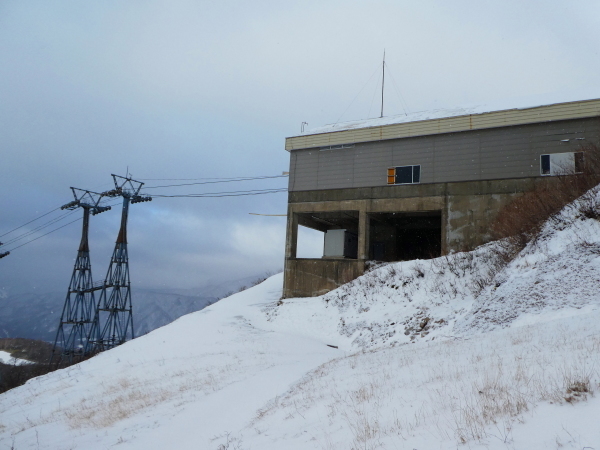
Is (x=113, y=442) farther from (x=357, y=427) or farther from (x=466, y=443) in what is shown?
(x=466, y=443)

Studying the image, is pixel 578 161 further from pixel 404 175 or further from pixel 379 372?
pixel 379 372

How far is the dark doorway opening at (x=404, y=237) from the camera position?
28094 mm

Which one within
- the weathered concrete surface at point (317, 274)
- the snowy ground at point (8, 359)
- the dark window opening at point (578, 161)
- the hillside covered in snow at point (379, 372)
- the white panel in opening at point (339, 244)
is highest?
the dark window opening at point (578, 161)

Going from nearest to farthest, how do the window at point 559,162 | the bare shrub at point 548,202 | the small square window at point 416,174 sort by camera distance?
the bare shrub at point 548,202 → the window at point 559,162 → the small square window at point 416,174

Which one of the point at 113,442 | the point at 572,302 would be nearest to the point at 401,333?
the point at 572,302

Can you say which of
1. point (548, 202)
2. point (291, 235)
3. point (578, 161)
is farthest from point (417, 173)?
point (548, 202)

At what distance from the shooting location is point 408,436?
16.3 feet

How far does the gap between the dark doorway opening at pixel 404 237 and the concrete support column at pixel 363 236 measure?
234cm

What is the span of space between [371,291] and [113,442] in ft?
44.7

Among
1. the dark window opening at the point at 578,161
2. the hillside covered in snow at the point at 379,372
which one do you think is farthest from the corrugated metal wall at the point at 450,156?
the hillside covered in snow at the point at 379,372

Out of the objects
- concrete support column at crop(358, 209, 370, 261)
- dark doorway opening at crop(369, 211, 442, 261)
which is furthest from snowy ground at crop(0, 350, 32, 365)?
concrete support column at crop(358, 209, 370, 261)

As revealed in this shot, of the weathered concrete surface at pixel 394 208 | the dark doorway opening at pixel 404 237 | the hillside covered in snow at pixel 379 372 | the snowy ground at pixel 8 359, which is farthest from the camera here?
the snowy ground at pixel 8 359

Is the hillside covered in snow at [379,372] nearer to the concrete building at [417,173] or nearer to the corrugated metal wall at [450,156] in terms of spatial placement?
the concrete building at [417,173]

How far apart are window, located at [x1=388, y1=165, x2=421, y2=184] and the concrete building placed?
0.06 m
